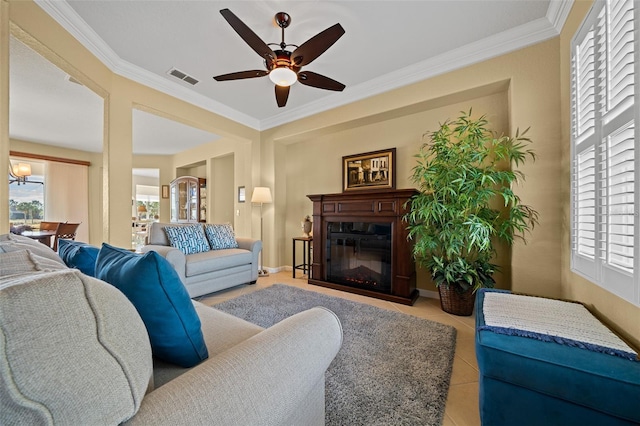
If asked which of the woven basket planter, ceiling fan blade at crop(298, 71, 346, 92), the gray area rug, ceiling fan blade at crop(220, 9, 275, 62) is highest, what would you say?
ceiling fan blade at crop(220, 9, 275, 62)

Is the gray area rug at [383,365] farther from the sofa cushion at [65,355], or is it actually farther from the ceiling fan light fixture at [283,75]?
the ceiling fan light fixture at [283,75]

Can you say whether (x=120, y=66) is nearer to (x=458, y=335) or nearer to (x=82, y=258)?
(x=82, y=258)

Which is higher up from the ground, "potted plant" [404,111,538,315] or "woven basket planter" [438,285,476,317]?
"potted plant" [404,111,538,315]

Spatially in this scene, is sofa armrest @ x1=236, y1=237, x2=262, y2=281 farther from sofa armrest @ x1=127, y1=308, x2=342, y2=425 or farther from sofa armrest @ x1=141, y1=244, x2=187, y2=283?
sofa armrest @ x1=127, y1=308, x2=342, y2=425

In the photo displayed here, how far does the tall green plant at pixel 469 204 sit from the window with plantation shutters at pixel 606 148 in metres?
0.44

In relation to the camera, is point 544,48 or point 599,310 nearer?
point 599,310

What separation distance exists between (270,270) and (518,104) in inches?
152

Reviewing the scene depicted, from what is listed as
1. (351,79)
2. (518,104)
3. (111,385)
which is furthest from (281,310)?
(518,104)

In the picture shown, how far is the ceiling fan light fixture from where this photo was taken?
6.57 ft

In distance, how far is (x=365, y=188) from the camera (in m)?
3.45

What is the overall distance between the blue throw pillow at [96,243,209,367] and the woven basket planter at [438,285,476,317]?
2.34m

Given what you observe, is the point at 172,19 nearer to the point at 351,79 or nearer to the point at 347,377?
the point at 351,79

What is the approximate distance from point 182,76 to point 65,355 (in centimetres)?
339

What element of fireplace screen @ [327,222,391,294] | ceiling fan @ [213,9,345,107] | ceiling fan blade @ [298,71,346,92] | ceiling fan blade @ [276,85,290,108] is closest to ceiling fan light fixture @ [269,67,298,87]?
ceiling fan @ [213,9,345,107]
